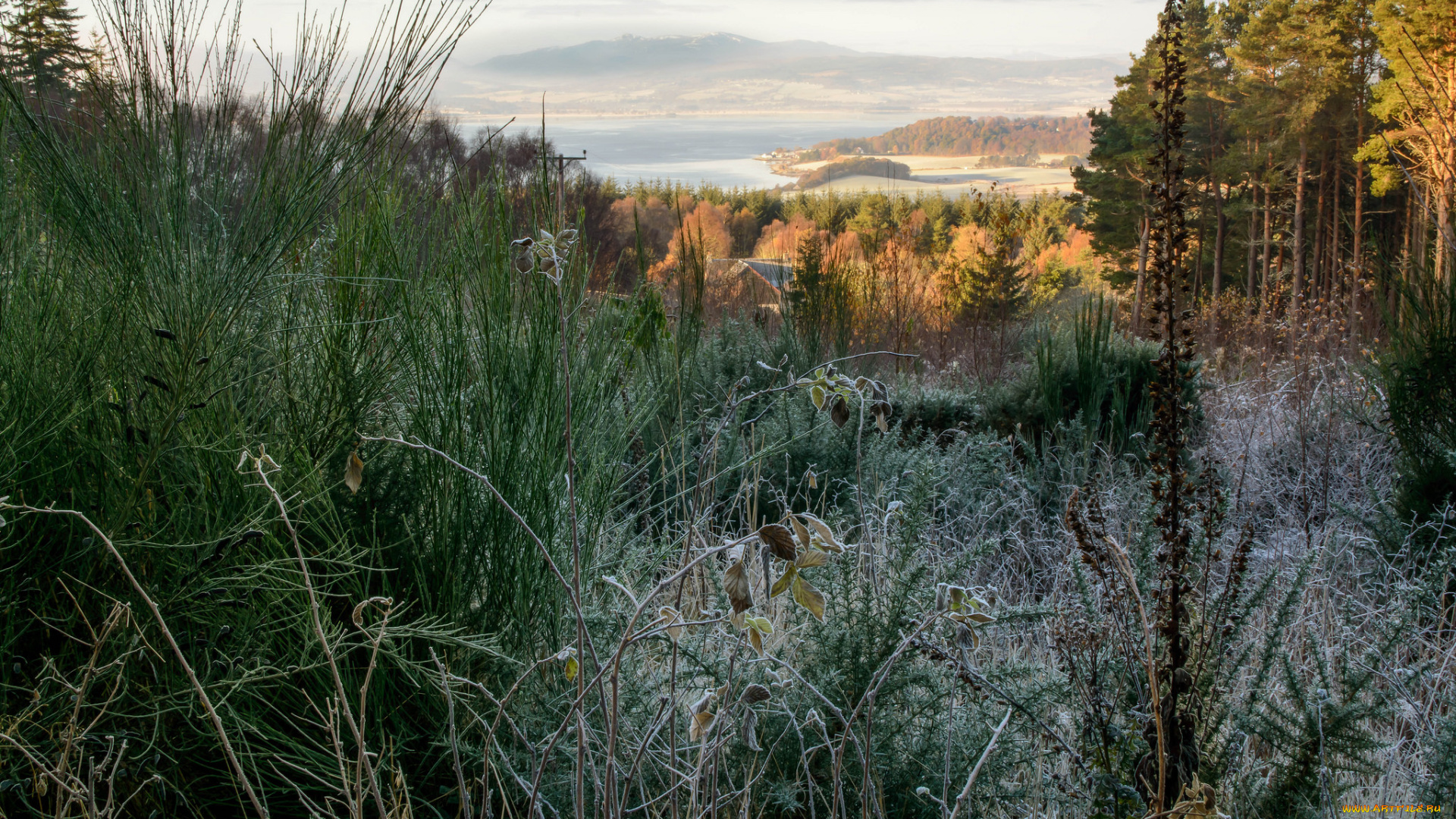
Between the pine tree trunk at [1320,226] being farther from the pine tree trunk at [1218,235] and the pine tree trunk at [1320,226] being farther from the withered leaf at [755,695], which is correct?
the withered leaf at [755,695]

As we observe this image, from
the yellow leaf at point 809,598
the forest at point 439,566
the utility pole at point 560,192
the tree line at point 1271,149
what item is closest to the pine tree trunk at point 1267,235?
the tree line at point 1271,149

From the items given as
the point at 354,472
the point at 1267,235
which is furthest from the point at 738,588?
the point at 1267,235

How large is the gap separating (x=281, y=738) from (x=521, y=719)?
0.42 metres

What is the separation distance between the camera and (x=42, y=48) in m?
1.51

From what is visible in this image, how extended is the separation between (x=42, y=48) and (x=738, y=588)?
175 centimetres

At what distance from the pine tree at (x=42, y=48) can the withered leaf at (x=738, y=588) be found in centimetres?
156

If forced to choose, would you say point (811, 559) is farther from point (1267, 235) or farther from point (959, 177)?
point (959, 177)

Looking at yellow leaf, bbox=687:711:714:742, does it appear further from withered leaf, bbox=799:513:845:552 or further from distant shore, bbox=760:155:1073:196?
distant shore, bbox=760:155:1073:196

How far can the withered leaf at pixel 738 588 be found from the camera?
63 cm

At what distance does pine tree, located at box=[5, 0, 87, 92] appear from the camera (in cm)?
145

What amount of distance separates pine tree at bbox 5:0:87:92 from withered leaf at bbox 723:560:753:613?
5.13ft

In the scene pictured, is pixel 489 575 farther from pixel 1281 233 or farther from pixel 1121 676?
pixel 1281 233

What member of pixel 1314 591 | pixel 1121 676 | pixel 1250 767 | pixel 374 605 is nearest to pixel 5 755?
pixel 374 605

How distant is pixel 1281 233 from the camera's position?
22.9m
